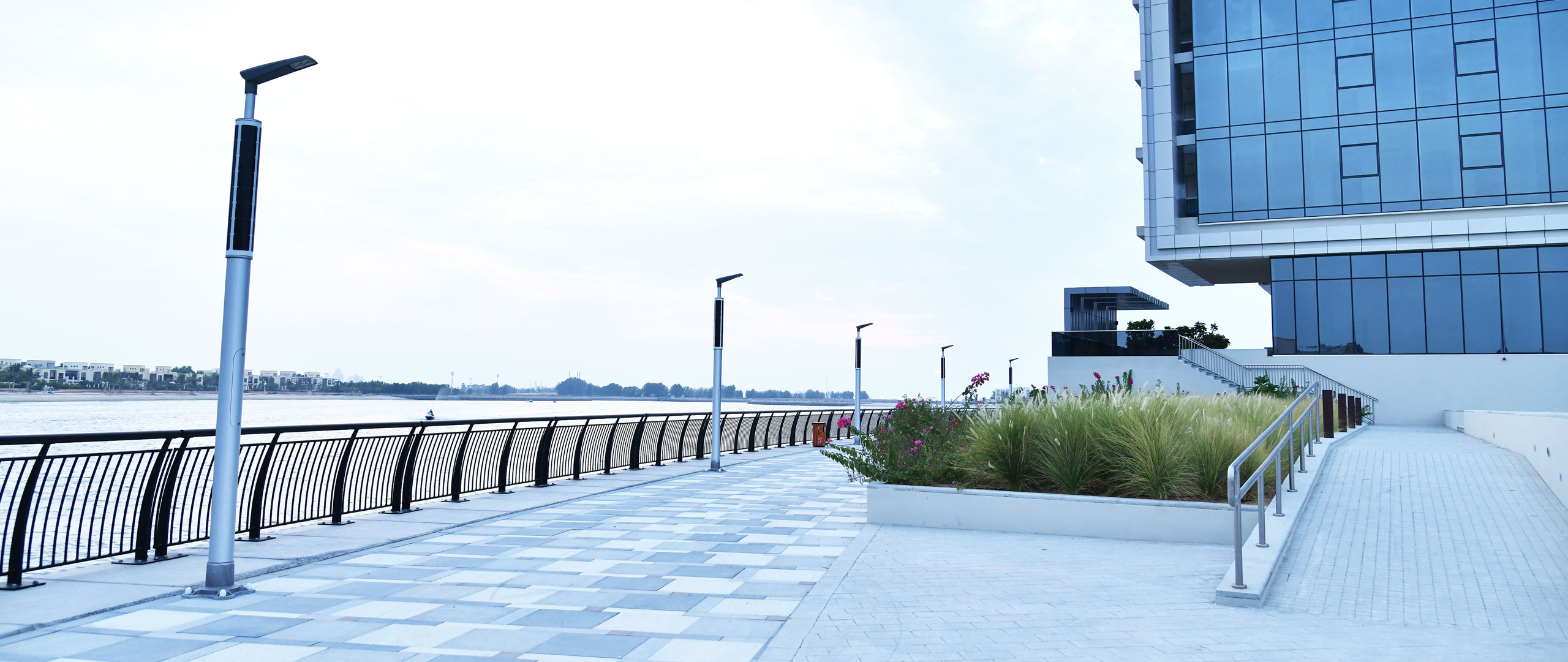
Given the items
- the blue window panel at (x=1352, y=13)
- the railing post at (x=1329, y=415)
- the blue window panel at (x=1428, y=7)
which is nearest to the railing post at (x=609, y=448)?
the railing post at (x=1329, y=415)

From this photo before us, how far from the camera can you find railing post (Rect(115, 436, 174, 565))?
25.2 feet

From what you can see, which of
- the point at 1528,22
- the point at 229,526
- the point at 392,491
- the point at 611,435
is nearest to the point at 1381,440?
the point at 611,435

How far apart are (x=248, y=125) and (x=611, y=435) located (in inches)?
426

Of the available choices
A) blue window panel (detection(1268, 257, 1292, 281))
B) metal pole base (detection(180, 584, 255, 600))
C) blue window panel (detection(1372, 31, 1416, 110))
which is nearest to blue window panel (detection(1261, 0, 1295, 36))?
blue window panel (detection(1372, 31, 1416, 110))

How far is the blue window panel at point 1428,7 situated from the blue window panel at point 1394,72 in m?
0.86

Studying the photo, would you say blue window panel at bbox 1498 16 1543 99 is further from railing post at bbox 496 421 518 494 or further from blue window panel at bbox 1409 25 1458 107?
railing post at bbox 496 421 518 494

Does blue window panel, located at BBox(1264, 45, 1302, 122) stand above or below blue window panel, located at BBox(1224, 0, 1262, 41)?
below

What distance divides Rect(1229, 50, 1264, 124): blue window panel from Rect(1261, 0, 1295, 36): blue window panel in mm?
951

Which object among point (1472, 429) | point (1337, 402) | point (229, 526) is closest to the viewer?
point (229, 526)

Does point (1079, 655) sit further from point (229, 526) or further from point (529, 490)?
point (529, 490)

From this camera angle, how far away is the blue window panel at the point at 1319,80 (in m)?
34.0

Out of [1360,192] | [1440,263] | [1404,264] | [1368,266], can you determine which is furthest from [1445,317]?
[1360,192]

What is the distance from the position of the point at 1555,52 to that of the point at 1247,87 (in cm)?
938

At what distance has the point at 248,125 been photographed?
276 inches
